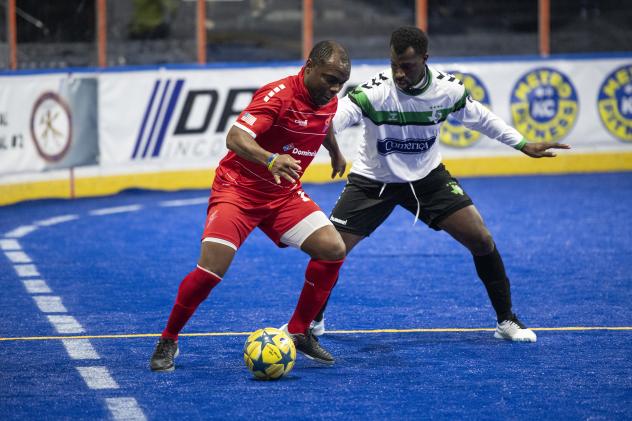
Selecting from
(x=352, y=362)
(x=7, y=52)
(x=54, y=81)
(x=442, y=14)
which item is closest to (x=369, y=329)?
(x=352, y=362)

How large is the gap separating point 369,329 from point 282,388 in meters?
1.59

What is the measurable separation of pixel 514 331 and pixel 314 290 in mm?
1377

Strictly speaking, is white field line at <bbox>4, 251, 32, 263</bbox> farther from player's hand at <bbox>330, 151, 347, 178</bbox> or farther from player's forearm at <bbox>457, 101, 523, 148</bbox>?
player's forearm at <bbox>457, 101, 523, 148</bbox>

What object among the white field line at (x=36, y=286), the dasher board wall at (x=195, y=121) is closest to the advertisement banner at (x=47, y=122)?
the dasher board wall at (x=195, y=121)

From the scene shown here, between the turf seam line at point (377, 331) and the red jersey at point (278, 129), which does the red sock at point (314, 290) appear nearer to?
the red jersey at point (278, 129)

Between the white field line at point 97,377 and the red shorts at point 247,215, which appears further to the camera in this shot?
the red shorts at point 247,215

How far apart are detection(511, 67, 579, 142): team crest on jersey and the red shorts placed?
9917mm

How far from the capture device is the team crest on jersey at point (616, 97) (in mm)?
16844

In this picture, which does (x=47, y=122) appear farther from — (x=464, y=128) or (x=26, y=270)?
(x=464, y=128)

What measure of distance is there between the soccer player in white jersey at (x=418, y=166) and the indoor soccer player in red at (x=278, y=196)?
58 cm

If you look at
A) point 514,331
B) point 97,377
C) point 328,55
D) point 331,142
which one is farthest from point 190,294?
point 514,331

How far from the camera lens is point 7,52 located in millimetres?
15945

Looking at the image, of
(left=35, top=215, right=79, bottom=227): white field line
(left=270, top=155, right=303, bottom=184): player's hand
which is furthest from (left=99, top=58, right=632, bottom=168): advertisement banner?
(left=270, top=155, right=303, bottom=184): player's hand

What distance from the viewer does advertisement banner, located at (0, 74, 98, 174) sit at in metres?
13.9
